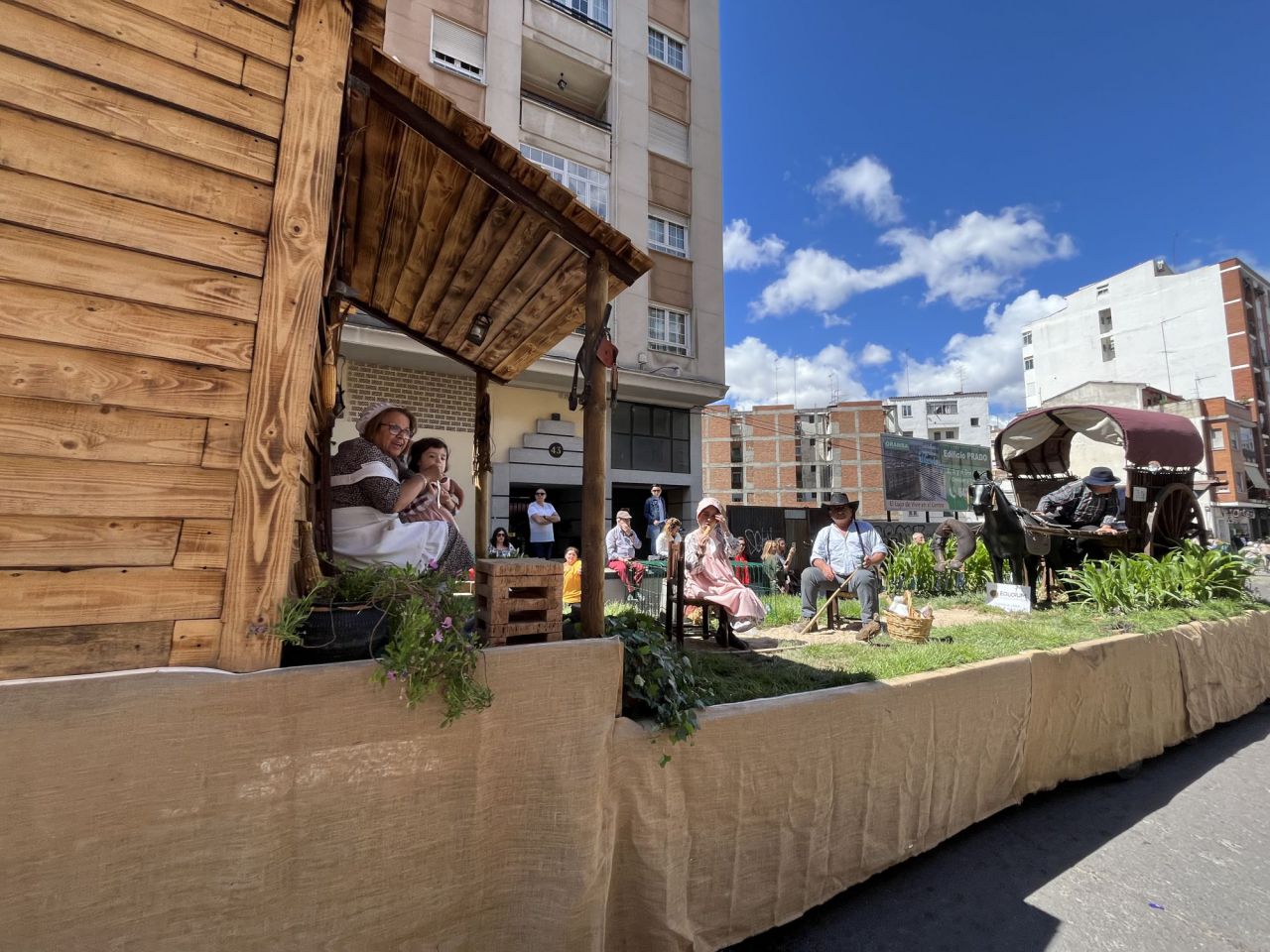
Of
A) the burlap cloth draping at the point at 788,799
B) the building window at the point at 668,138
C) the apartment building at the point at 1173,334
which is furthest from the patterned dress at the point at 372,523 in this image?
the apartment building at the point at 1173,334

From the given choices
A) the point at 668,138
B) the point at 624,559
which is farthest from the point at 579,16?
the point at 624,559

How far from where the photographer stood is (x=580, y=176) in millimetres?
13438

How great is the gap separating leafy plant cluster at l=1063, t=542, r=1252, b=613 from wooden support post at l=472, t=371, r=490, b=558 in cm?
664

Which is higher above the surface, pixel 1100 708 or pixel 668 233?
pixel 668 233

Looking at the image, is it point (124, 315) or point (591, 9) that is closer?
point (124, 315)

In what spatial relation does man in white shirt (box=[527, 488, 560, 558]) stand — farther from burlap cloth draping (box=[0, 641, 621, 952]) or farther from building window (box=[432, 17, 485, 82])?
building window (box=[432, 17, 485, 82])

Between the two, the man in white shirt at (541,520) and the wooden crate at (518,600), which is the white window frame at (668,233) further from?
the wooden crate at (518,600)

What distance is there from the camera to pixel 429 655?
199 centimetres

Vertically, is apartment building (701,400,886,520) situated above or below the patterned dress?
above

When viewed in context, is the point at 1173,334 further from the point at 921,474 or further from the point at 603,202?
the point at 603,202

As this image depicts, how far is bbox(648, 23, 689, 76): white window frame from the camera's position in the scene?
1510cm

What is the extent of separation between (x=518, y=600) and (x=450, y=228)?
209cm

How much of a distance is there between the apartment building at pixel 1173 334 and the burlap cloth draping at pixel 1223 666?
155ft

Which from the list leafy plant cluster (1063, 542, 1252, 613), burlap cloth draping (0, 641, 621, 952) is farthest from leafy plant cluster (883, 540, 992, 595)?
burlap cloth draping (0, 641, 621, 952)
